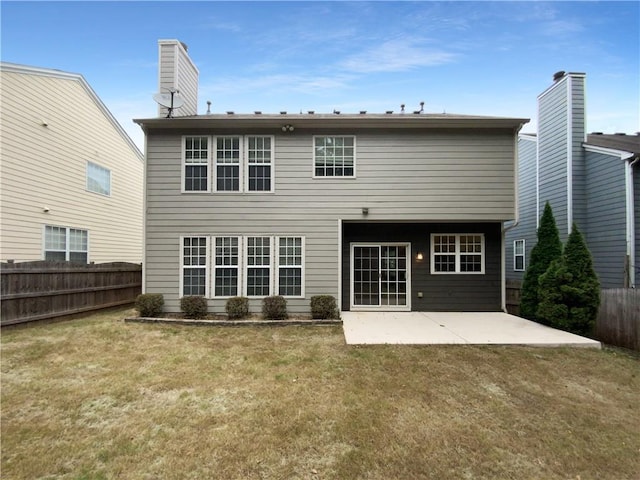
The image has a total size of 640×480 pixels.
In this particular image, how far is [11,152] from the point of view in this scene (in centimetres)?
881

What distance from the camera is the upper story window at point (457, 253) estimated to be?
895 cm

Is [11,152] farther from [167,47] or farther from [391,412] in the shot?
[391,412]

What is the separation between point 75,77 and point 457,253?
14.7m

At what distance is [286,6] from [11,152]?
32.2 feet

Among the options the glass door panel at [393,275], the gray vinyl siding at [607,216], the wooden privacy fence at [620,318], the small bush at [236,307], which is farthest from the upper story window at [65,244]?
the gray vinyl siding at [607,216]

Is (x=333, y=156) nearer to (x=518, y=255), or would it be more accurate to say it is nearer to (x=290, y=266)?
(x=290, y=266)

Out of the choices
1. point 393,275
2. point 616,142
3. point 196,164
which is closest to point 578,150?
point 616,142

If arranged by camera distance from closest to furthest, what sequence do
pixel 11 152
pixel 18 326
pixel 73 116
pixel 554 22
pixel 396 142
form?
pixel 18 326
pixel 396 142
pixel 11 152
pixel 554 22
pixel 73 116

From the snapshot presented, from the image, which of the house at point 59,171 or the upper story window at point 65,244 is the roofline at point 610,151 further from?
the upper story window at point 65,244

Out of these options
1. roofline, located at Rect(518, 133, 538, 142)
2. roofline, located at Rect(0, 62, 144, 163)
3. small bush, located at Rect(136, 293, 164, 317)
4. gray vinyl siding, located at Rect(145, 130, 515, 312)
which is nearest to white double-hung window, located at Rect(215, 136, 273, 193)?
gray vinyl siding, located at Rect(145, 130, 515, 312)

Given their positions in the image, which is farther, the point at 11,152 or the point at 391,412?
the point at 11,152

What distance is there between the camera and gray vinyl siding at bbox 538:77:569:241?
9.72 m

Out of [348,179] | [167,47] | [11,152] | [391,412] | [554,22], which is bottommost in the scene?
[391,412]

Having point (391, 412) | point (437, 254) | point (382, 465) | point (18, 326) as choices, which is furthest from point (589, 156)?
point (18, 326)
